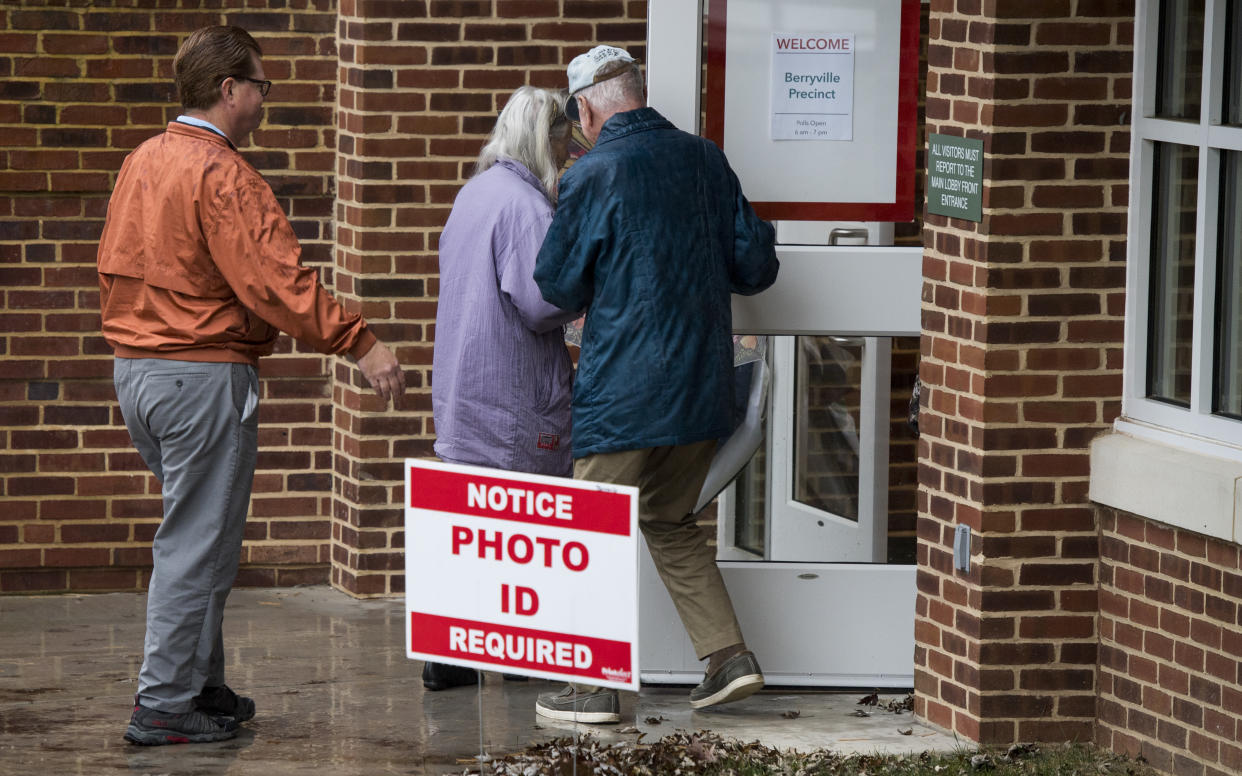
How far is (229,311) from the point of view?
5840mm

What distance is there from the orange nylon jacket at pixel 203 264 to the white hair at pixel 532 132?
2.88ft

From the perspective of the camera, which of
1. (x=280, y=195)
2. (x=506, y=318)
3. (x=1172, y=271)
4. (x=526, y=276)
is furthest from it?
(x=280, y=195)

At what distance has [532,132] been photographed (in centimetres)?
638

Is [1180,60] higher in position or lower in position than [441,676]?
higher

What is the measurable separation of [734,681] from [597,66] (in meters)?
1.95

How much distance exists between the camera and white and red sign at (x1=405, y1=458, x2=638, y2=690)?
479cm

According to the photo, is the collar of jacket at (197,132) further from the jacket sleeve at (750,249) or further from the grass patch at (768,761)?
the grass patch at (768,761)

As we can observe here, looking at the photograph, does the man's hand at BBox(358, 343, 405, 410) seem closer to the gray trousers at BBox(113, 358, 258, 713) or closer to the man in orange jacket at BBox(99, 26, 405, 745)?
the man in orange jacket at BBox(99, 26, 405, 745)

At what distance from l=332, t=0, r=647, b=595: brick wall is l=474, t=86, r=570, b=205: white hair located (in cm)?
138

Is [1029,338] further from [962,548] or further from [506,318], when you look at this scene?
[506,318]

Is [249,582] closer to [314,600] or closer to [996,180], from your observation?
[314,600]

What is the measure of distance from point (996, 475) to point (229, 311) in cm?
233

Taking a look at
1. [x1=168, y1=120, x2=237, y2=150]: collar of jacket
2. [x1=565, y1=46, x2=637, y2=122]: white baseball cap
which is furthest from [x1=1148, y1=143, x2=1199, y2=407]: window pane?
[x1=168, y1=120, x2=237, y2=150]: collar of jacket

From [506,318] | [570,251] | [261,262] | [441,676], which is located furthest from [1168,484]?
[261,262]
